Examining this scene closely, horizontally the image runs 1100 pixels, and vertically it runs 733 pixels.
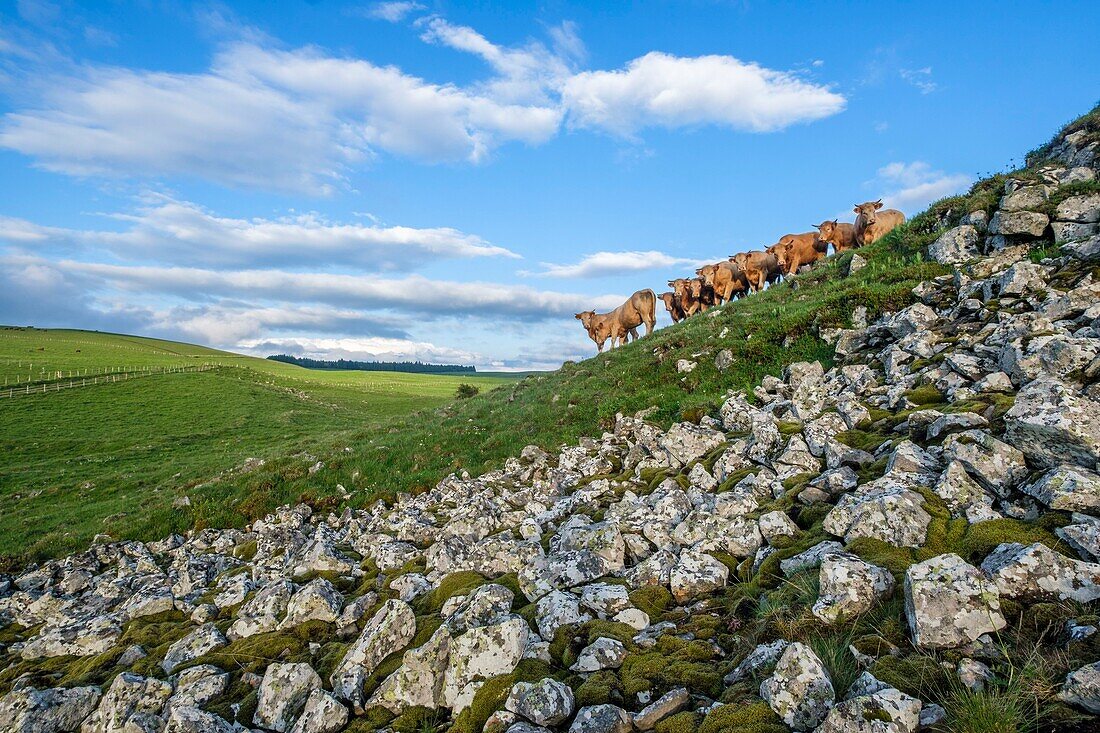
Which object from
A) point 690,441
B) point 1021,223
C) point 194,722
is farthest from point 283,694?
point 1021,223

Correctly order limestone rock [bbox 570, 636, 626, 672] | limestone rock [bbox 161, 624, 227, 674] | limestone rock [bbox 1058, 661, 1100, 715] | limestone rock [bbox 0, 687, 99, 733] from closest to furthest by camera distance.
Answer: limestone rock [bbox 1058, 661, 1100, 715], limestone rock [bbox 570, 636, 626, 672], limestone rock [bbox 0, 687, 99, 733], limestone rock [bbox 161, 624, 227, 674]

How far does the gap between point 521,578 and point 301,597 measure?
3474mm

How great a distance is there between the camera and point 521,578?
7.56 metres

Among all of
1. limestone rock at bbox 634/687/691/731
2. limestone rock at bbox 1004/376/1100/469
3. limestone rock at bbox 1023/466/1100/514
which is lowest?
limestone rock at bbox 634/687/691/731

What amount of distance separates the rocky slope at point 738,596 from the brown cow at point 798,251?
24791mm

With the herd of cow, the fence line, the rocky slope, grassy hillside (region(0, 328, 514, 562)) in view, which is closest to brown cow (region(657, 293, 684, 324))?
the herd of cow

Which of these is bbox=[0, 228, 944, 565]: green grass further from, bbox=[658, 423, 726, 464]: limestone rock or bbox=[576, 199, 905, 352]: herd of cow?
bbox=[576, 199, 905, 352]: herd of cow

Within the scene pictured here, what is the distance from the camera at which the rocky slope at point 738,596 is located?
163 inches

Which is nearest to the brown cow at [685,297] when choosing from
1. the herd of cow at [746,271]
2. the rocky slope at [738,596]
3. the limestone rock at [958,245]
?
the herd of cow at [746,271]

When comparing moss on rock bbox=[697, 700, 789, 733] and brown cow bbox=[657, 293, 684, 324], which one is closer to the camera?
moss on rock bbox=[697, 700, 789, 733]

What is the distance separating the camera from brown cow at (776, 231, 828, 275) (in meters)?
36.8

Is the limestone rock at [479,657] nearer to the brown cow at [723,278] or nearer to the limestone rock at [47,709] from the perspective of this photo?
the limestone rock at [47,709]

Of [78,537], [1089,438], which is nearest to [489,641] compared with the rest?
[1089,438]

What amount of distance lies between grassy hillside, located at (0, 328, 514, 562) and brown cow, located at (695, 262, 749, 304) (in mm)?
24544
